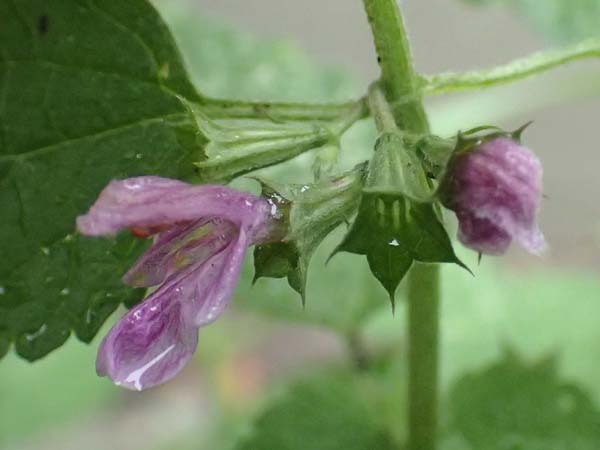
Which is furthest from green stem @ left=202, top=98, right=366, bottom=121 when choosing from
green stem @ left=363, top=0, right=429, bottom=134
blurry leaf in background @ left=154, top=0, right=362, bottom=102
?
blurry leaf in background @ left=154, top=0, right=362, bottom=102

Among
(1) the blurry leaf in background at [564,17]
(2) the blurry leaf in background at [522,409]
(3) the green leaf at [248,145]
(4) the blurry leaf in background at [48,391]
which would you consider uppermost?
(3) the green leaf at [248,145]

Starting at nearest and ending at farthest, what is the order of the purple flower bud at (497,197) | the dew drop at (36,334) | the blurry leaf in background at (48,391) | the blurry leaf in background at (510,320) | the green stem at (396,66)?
the purple flower bud at (497,197) < the green stem at (396,66) < the dew drop at (36,334) < the blurry leaf in background at (510,320) < the blurry leaf in background at (48,391)

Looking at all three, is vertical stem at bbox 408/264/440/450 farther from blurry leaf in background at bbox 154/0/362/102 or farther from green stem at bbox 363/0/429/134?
blurry leaf in background at bbox 154/0/362/102

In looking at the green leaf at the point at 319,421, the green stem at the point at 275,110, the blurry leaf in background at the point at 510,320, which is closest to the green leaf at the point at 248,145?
the green stem at the point at 275,110

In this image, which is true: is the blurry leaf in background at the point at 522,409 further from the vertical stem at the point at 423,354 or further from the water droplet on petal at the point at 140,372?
the water droplet on petal at the point at 140,372

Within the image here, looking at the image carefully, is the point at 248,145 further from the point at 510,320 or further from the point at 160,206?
the point at 510,320

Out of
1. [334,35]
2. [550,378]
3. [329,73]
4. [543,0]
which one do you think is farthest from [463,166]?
[334,35]

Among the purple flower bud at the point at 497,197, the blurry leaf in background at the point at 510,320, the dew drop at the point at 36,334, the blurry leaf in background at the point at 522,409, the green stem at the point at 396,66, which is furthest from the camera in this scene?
the blurry leaf in background at the point at 510,320
